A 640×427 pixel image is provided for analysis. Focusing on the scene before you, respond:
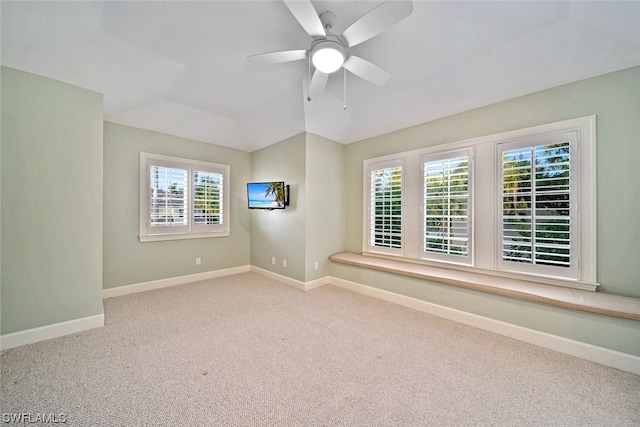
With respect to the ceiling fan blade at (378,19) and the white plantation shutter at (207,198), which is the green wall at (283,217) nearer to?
the white plantation shutter at (207,198)

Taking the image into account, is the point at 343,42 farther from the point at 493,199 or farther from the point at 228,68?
the point at 493,199

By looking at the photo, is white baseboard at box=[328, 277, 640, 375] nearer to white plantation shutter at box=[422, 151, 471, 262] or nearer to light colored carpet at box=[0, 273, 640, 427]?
light colored carpet at box=[0, 273, 640, 427]

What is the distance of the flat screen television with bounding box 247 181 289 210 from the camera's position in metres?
3.98

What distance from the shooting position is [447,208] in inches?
124

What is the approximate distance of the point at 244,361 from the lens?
2008mm

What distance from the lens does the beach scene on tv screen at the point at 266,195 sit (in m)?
4.00

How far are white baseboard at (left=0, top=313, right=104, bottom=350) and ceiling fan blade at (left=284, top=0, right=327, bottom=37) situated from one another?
338cm

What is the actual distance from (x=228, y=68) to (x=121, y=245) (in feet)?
9.46

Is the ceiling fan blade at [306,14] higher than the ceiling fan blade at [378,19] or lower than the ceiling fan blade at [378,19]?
higher

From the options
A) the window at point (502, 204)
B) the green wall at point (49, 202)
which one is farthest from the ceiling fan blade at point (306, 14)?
the green wall at point (49, 202)

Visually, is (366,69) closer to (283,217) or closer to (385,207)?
(385,207)

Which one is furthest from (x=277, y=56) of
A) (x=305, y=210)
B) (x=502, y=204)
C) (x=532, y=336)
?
(x=532, y=336)

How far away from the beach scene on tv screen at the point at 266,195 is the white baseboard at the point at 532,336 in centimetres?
215

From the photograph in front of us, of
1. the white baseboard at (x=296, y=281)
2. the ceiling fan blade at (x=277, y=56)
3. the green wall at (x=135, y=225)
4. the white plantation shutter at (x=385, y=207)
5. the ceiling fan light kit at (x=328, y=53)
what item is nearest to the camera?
the ceiling fan light kit at (x=328, y=53)
